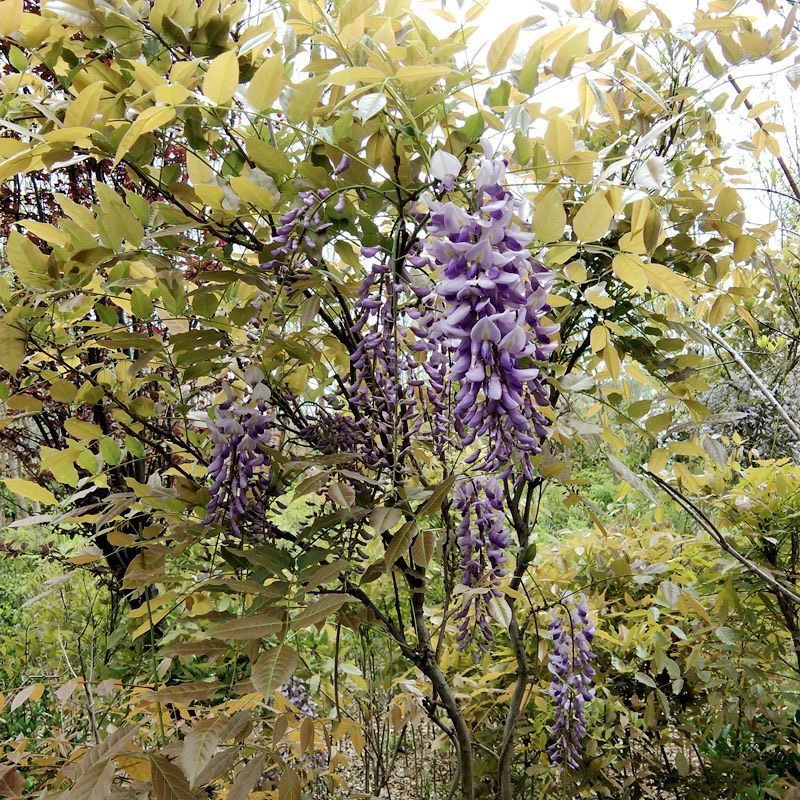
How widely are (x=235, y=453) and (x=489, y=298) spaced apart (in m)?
0.50

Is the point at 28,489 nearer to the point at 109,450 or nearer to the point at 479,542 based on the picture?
the point at 109,450

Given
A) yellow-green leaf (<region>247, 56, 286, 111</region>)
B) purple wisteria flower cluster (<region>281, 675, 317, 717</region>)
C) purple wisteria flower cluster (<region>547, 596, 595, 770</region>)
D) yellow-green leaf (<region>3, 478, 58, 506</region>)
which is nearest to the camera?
yellow-green leaf (<region>247, 56, 286, 111</region>)

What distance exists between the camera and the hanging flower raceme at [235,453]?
0.99 meters

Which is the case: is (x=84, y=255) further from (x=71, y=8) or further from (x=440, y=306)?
(x=440, y=306)

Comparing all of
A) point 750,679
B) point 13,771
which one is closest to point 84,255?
point 13,771

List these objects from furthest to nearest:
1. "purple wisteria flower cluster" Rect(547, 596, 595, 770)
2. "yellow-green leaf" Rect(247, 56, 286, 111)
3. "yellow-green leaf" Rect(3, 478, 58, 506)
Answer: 1. "purple wisteria flower cluster" Rect(547, 596, 595, 770)
2. "yellow-green leaf" Rect(3, 478, 58, 506)
3. "yellow-green leaf" Rect(247, 56, 286, 111)

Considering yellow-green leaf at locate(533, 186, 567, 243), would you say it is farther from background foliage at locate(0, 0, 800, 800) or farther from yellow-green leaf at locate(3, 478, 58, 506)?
yellow-green leaf at locate(3, 478, 58, 506)

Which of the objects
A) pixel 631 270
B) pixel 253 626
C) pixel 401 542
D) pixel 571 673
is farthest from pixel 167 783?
pixel 571 673

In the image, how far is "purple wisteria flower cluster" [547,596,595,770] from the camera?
154 cm

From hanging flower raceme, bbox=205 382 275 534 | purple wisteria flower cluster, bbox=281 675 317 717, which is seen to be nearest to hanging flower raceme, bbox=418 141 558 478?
hanging flower raceme, bbox=205 382 275 534

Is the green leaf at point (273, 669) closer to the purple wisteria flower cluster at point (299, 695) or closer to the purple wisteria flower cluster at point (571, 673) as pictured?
the purple wisteria flower cluster at point (571, 673)

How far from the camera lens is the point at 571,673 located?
156 centimetres

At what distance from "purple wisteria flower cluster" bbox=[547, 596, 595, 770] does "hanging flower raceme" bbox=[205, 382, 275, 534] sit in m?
0.85

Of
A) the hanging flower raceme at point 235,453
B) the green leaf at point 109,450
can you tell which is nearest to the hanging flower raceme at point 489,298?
the hanging flower raceme at point 235,453
